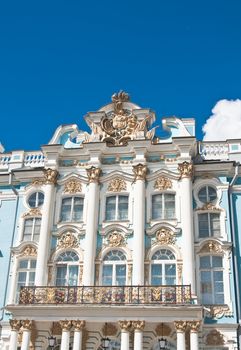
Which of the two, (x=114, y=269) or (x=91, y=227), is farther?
(x=91, y=227)

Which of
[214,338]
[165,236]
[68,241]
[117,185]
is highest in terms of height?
[117,185]

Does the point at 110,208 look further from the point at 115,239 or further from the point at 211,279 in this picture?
the point at 211,279

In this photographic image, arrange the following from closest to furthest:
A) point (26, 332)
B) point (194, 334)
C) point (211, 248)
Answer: point (194, 334), point (26, 332), point (211, 248)

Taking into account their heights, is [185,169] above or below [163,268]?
above

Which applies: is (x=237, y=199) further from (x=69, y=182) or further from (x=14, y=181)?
(x=14, y=181)

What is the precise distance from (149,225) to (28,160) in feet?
28.1

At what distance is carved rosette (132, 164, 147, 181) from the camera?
2788 centimetres

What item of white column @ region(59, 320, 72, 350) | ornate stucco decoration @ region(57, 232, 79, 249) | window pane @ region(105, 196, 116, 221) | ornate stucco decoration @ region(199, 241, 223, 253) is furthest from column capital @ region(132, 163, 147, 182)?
white column @ region(59, 320, 72, 350)

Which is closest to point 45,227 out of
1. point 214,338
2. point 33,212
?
point 33,212

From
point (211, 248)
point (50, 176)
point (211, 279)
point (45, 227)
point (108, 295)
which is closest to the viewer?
point (108, 295)

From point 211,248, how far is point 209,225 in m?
1.34

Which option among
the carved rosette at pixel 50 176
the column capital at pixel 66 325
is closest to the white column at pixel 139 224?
the column capital at pixel 66 325

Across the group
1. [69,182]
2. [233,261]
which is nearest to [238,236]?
[233,261]

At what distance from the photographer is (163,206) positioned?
27.5 m
